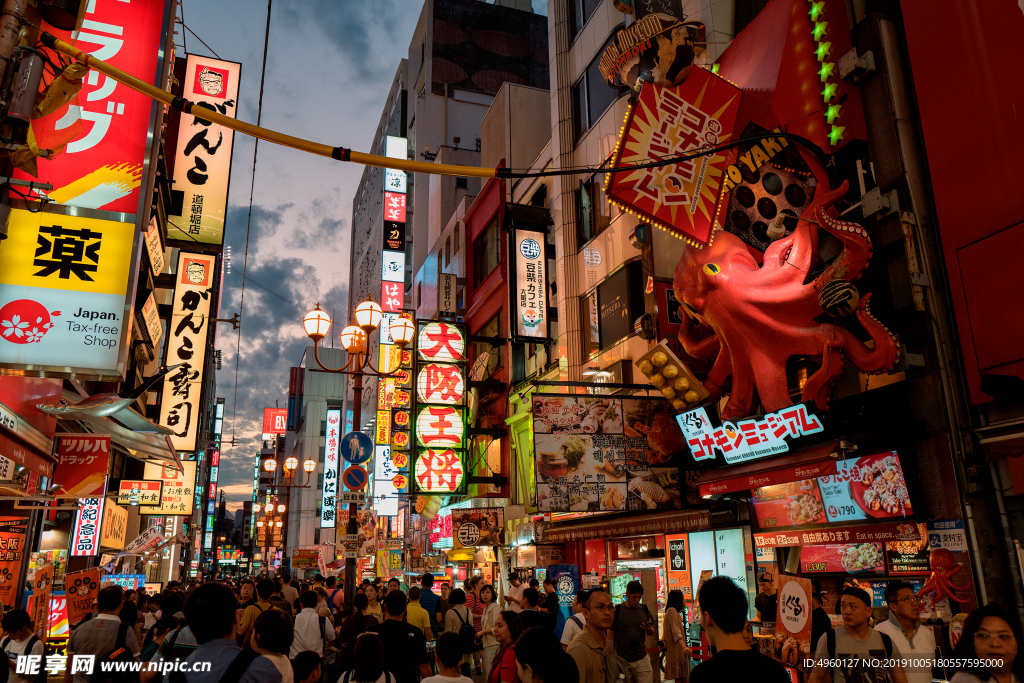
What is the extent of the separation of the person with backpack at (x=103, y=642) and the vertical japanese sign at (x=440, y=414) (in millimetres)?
12858

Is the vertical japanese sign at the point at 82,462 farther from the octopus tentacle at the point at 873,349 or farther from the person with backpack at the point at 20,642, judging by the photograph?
the octopus tentacle at the point at 873,349

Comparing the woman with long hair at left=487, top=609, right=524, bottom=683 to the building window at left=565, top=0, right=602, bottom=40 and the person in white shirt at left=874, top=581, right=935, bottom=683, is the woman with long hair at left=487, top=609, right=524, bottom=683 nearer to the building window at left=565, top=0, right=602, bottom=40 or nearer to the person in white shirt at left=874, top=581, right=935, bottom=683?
the person in white shirt at left=874, top=581, right=935, bottom=683

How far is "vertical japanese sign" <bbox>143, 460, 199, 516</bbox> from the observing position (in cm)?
2105

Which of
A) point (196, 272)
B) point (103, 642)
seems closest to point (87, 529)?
point (196, 272)

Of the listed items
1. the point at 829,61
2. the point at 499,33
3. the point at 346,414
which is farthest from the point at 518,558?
the point at 346,414

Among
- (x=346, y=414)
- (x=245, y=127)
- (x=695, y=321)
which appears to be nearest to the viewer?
(x=245, y=127)

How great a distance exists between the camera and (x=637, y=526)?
1430 centimetres

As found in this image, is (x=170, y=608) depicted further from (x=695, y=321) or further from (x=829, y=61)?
(x=829, y=61)

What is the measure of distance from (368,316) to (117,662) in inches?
413

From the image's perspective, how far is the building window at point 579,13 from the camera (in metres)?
20.9

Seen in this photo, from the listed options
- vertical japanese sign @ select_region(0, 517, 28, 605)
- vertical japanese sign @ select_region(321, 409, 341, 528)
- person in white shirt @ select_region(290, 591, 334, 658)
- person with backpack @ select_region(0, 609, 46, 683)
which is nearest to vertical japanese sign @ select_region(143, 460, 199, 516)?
vertical japanese sign @ select_region(0, 517, 28, 605)

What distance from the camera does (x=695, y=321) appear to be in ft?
41.6

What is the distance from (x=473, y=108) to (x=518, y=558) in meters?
38.3

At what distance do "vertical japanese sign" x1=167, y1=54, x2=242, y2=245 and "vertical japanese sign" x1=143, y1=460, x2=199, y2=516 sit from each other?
26.0 ft
